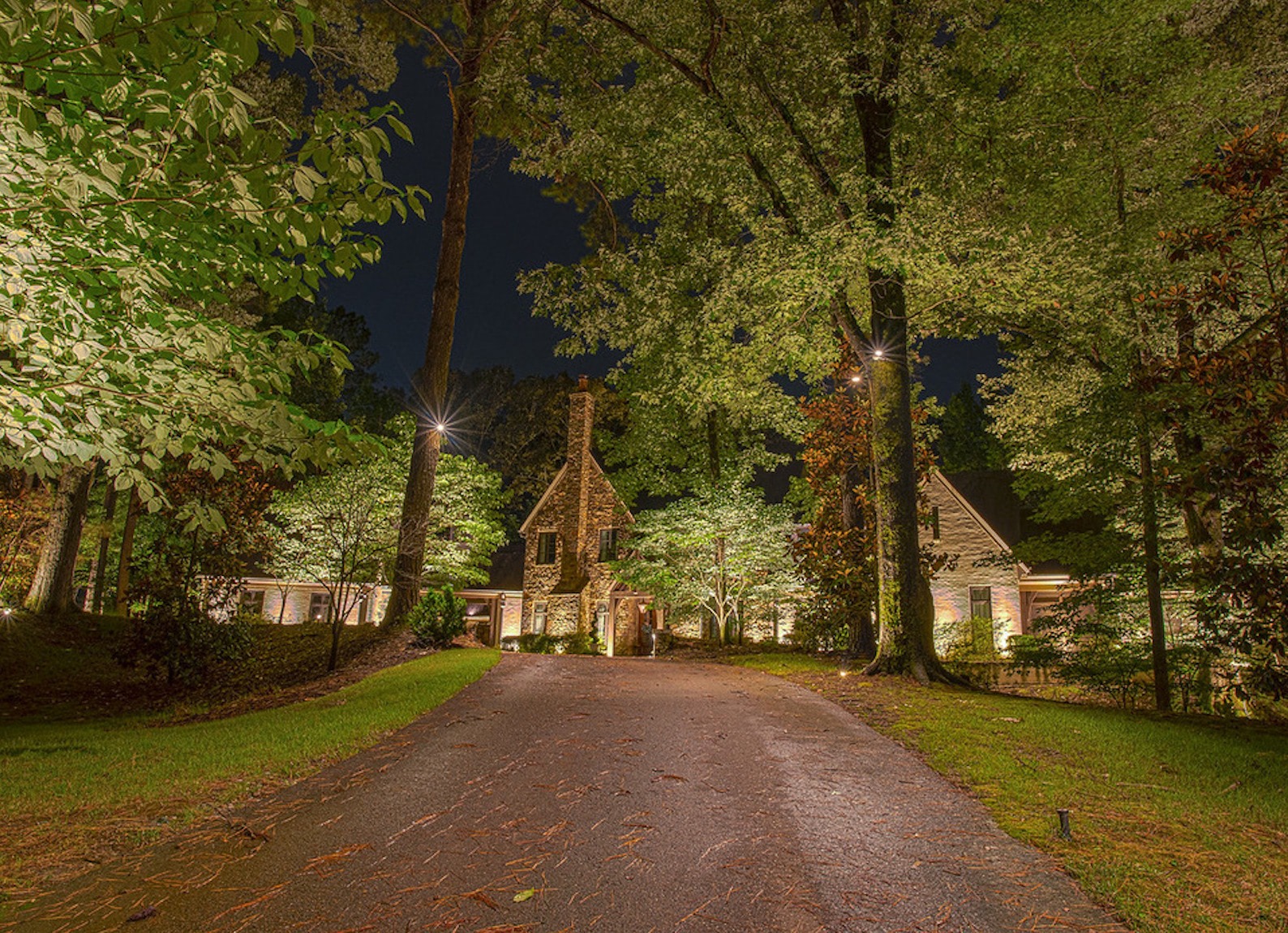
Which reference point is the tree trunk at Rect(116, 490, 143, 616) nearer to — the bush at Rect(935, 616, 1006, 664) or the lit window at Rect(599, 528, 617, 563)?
the lit window at Rect(599, 528, 617, 563)

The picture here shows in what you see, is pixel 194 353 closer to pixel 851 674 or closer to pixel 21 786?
pixel 21 786

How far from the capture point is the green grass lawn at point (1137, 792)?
3525mm

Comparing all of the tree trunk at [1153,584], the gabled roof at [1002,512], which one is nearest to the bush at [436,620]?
the tree trunk at [1153,584]

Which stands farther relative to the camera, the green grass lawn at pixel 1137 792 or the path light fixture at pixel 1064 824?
the path light fixture at pixel 1064 824

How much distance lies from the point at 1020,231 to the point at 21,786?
1539 cm

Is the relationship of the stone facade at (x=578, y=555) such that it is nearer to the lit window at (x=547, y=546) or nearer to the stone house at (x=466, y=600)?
the lit window at (x=547, y=546)

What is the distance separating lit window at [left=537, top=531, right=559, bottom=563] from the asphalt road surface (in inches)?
840

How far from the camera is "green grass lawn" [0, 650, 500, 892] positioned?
420 centimetres

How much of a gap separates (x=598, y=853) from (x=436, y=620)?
11.8 meters

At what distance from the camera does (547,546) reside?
28094mm

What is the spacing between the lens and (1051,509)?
13.0m

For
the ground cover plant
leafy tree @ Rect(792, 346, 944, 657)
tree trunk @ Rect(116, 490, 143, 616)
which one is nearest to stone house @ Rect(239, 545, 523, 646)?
tree trunk @ Rect(116, 490, 143, 616)

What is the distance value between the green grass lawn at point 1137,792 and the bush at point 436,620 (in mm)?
9268

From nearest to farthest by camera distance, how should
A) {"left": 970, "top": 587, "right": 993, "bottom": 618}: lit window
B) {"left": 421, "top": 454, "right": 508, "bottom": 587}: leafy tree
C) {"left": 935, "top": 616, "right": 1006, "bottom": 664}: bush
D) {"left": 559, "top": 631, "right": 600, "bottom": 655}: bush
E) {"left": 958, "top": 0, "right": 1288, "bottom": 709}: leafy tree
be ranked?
{"left": 958, "top": 0, "right": 1288, "bottom": 709}: leafy tree → {"left": 421, "top": 454, "right": 508, "bottom": 587}: leafy tree → {"left": 935, "top": 616, "right": 1006, "bottom": 664}: bush → {"left": 559, "top": 631, "right": 600, "bottom": 655}: bush → {"left": 970, "top": 587, "right": 993, "bottom": 618}: lit window
